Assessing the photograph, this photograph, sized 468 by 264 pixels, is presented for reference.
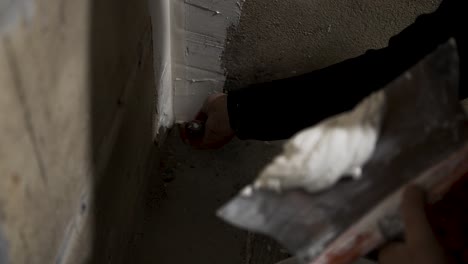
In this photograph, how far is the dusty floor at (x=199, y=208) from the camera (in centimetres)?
132

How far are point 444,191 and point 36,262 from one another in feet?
1.77

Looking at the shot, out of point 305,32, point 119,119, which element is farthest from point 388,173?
point 305,32

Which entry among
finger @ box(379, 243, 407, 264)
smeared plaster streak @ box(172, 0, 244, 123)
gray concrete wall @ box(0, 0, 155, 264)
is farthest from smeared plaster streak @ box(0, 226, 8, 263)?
smeared plaster streak @ box(172, 0, 244, 123)

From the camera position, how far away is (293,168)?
1.90 feet

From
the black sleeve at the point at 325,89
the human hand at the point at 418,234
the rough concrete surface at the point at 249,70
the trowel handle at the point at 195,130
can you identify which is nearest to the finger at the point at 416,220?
the human hand at the point at 418,234

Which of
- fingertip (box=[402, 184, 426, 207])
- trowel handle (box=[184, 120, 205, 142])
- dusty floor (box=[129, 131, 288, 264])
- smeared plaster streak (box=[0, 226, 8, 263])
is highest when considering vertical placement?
fingertip (box=[402, 184, 426, 207])

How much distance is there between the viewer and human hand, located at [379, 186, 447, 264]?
2.01 feet

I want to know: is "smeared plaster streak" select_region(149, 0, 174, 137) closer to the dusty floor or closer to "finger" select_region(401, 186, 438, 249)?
the dusty floor

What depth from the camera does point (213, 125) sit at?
4.42 feet

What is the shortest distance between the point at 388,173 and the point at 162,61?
2.66 feet

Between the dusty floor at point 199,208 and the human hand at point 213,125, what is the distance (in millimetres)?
73

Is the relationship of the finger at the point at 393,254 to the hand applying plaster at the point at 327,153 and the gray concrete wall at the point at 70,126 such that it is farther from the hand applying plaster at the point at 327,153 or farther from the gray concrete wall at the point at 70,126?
the gray concrete wall at the point at 70,126

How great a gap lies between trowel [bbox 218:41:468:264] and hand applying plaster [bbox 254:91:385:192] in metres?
0.02

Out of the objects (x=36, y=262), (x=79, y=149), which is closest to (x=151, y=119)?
(x=79, y=149)
